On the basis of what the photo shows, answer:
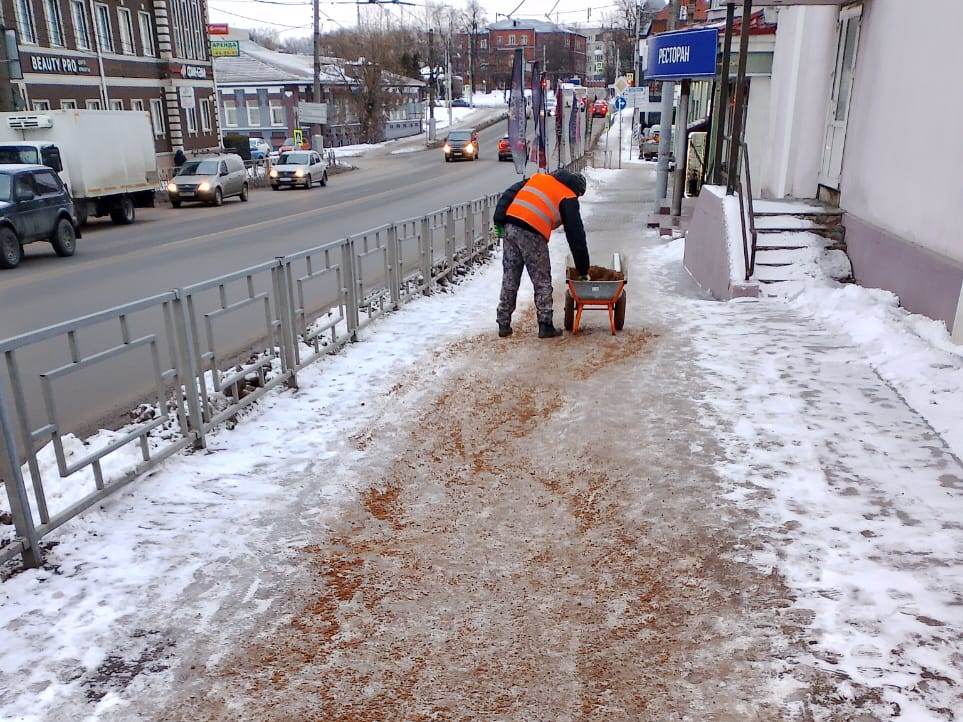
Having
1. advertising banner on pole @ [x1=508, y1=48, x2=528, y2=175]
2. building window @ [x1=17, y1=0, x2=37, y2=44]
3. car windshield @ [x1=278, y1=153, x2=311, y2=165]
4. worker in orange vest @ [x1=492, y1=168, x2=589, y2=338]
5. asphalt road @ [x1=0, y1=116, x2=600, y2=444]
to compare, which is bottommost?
asphalt road @ [x1=0, y1=116, x2=600, y2=444]

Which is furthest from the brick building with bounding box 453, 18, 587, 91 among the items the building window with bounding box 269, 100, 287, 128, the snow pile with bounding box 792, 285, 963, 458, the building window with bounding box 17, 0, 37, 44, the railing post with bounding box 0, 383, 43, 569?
the railing post with bounding box 0, 383, 43, 569

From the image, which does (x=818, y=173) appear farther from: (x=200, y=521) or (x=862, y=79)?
(x=200, y=521)

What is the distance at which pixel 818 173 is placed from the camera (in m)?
11.5

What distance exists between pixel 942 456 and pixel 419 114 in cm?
8208

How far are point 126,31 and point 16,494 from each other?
3729 cm

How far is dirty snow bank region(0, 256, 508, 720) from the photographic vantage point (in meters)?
3.07

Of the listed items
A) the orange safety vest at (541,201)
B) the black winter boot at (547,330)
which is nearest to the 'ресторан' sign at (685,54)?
the orange safety vest at (541,201)

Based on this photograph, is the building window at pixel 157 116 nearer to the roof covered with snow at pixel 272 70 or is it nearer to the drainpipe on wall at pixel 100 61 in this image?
the drainpipe on wall at pixel 100 61

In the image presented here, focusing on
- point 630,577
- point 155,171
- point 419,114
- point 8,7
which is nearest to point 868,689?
point 630,577

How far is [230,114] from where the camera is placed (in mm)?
62156

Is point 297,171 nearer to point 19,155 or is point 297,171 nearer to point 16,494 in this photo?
point 19,155

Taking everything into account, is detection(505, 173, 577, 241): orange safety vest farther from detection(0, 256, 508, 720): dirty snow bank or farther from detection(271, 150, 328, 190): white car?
Result: detection(271, 150, 328, 190): white car

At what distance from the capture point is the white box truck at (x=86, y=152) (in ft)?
63.5

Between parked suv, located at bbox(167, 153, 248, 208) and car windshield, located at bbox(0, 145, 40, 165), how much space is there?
664cm
